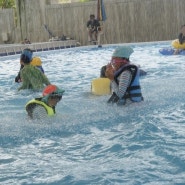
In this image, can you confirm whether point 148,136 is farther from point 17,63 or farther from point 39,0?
point 39,0

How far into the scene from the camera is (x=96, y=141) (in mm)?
A: 5223

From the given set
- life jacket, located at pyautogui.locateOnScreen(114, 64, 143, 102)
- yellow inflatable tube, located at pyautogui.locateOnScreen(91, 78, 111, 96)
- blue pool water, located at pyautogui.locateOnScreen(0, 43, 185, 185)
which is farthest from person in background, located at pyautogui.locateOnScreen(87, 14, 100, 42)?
life jacket, located at pyautogui.locateOnScreen(114, 64, 143, 102)

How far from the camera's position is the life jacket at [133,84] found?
6.09 m

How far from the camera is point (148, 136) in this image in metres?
5.31

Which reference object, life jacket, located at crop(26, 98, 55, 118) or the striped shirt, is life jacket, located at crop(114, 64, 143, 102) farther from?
life jacket, located at crop(26, 98, 55, 118)

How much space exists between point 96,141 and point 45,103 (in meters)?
0.86

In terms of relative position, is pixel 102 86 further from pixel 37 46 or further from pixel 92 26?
pixel 92 26

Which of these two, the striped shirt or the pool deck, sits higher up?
the pool deck

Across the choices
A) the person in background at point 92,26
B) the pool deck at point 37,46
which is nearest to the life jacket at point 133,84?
the pool deck at point 37,46

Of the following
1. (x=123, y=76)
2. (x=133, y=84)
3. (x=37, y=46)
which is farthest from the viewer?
(x=37, y=46)

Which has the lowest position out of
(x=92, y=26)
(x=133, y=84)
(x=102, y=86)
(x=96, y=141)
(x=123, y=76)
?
(x=96, y=141)

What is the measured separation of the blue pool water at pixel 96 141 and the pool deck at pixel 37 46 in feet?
27.5

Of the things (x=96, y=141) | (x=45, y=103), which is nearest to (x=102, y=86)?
(x=45, y=103)

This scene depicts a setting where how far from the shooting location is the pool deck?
17.1 m
